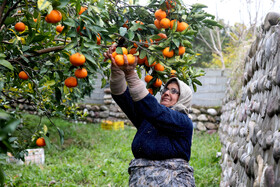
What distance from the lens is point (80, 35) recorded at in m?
1.76

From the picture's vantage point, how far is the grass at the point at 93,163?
449 centimetres

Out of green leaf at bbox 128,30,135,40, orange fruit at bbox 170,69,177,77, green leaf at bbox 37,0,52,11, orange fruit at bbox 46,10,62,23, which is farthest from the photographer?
orange fruit at bbox 170,69,177,77

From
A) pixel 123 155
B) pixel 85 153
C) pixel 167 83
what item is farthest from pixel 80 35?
pixel 85 153

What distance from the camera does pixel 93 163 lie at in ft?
18.2

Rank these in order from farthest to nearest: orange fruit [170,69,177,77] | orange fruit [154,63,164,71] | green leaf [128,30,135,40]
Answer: orange fruit [170,69,177,77] < orange fruit [154,63,164,71] < green leaf [128,30,135,40]

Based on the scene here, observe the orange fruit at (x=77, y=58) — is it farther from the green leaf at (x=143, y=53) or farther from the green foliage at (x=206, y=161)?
the green foliage at (x=206, y=161)

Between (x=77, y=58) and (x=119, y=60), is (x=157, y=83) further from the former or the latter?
(x=77, y=58)

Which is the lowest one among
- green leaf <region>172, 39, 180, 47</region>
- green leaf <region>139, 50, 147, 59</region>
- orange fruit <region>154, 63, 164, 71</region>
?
orange fruit <region>154, 63, 164, 71</region>

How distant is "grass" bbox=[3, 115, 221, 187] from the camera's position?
4.49 metres

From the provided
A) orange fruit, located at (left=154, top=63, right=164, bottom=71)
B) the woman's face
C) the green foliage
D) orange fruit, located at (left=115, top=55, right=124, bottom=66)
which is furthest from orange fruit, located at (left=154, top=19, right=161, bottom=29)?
the green foliage

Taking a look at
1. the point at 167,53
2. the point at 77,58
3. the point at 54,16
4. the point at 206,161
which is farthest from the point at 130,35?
the point at 206,161

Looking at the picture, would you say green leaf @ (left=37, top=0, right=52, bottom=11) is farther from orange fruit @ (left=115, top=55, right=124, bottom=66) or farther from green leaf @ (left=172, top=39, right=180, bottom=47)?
green leaf @ (left=172, top=39, right=180, bottom=47)

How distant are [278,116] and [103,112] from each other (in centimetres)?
830

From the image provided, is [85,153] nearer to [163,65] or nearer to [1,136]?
[163,65]
